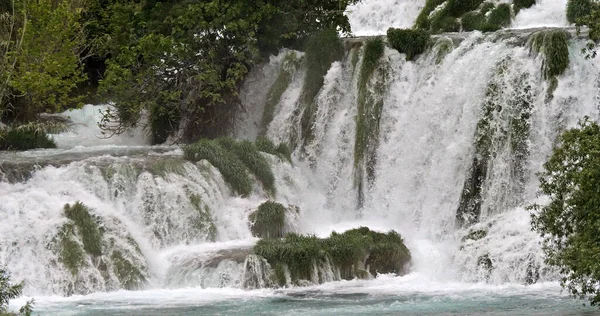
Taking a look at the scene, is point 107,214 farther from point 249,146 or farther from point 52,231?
point 249,146

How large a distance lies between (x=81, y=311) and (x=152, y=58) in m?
10.8

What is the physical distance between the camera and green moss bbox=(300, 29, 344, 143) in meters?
25.6

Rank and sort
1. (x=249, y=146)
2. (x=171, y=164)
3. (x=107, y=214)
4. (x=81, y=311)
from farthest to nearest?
1. (x=249, y=146)
2. (x=171, y=164)
3. (x=107, y=214)
4. (x=81, y=311)

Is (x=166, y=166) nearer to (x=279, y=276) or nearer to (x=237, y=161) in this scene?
(x=237, y=161)

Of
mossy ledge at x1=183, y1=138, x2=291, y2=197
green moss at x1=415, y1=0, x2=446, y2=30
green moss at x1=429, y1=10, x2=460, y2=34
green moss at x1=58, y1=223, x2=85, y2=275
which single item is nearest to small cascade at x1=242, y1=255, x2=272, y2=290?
green moss at x1=58, y1=223, x2=85, y2=275

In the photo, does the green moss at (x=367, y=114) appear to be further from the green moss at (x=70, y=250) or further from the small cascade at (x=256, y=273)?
the green moss at (x=70, y=250)

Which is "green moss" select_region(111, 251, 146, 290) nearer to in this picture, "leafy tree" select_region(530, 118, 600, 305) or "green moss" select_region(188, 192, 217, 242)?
"green moss" select_region(188, 192, 217, 242)

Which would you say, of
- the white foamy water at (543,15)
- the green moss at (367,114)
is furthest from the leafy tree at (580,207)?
the white foamy water at (543,15)

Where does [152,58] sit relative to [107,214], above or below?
above

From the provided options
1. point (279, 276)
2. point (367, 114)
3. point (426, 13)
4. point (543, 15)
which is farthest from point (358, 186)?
point (426, 13)

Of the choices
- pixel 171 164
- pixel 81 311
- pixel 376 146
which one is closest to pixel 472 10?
pixel 376 146

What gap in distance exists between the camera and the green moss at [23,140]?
82.1 ft

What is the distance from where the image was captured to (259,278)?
18.9 m

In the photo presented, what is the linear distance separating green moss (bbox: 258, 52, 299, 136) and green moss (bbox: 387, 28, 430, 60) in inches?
132
